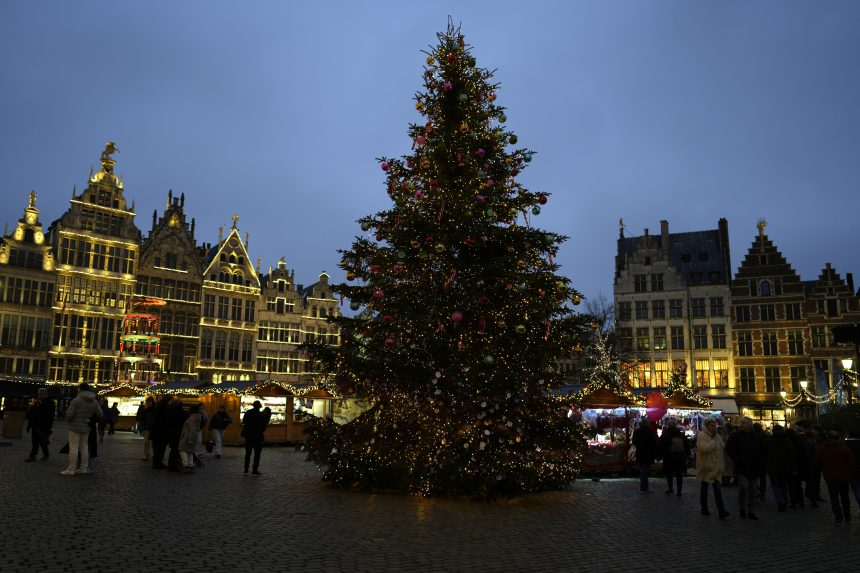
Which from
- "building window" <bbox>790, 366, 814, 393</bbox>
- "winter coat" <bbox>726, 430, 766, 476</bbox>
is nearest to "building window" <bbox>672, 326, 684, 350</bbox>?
"building window" <bbox>790, 366, 814, 393</bbox>

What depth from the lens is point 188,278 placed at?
54.1m

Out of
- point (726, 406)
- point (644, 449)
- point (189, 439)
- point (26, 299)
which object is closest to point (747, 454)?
point (644, 449)

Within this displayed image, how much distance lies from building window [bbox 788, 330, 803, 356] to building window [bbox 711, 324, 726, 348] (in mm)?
4465

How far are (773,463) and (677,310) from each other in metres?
43.3

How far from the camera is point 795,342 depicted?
164 feet

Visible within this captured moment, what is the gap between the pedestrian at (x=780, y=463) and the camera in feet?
40.7

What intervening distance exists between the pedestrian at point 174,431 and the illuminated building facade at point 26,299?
116 ft

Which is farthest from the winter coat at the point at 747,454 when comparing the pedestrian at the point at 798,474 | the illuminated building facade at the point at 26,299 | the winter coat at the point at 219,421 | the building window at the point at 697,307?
the illuminated building facade at the point at 26,299

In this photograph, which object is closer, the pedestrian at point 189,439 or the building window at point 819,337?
the pedestrian at point 189,439

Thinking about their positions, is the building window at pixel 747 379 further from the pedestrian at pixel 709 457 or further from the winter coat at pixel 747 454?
the pedestrian at pixel 709 457

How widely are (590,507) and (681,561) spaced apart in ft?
14.6

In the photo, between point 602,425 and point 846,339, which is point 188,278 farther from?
point 846,339

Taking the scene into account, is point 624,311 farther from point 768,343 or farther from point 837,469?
point 837,469

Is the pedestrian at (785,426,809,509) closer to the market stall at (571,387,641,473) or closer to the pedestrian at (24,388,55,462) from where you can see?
the market stall at (571,387,641,473)
